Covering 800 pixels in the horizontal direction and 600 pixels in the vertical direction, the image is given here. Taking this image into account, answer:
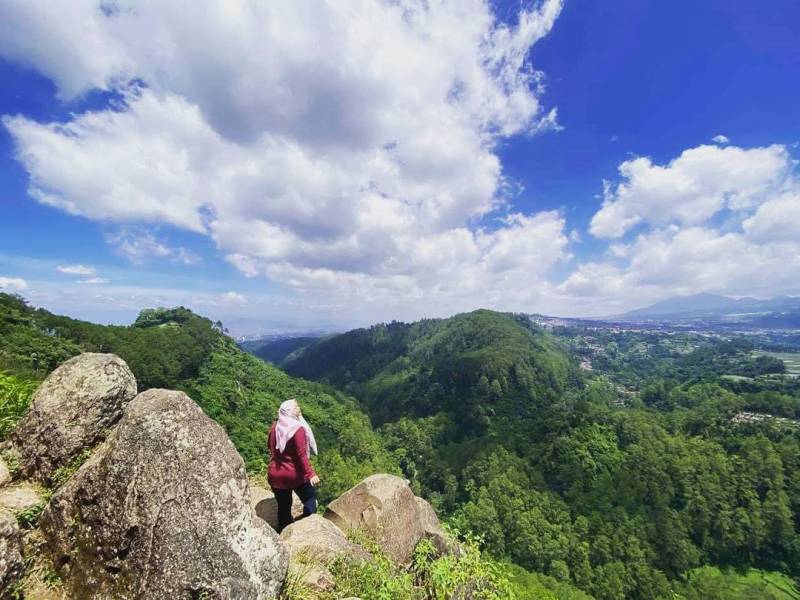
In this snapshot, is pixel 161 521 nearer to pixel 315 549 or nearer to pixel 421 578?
pixel 315 549

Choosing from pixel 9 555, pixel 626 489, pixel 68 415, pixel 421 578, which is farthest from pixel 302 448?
pixel 626 489

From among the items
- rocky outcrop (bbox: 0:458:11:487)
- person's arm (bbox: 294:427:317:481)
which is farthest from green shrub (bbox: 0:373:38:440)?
person's arm (bbox: 294:427:317:481)

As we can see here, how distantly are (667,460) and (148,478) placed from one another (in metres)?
98.5

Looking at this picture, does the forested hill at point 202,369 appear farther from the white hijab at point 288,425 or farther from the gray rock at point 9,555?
the gray rock at point 9,555

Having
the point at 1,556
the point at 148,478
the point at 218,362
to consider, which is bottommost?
the point at 218,362

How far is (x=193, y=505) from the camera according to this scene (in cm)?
536

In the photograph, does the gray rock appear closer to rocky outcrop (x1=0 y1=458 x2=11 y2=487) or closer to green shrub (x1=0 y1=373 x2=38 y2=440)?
rocky outcrop (x1=0 y1=458 x2=11 y2=487)

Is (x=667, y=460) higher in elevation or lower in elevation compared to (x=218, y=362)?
lower

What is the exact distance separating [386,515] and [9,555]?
7.44 metres

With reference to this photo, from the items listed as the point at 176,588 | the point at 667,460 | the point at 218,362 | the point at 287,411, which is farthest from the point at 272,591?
the point at 667,460

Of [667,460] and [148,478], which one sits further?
[667,460]

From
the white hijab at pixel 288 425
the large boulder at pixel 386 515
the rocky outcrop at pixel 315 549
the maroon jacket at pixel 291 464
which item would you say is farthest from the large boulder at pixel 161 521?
the large boulder at pixel 386 515

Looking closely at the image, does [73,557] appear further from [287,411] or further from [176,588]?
[287,411]

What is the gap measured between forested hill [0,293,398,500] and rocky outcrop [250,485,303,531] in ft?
79.2
